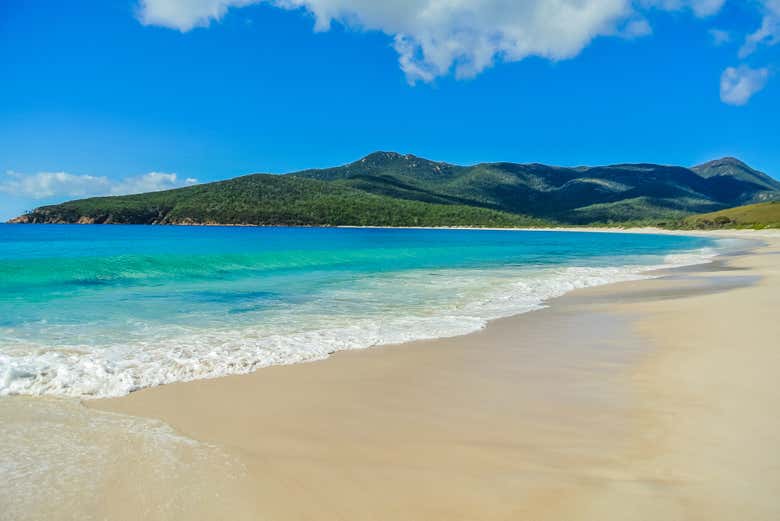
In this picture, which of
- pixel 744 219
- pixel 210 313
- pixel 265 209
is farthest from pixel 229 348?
pixel 265 209

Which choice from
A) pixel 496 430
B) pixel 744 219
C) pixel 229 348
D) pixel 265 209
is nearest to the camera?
pixel 496 430

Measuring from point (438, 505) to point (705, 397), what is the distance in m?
3.99

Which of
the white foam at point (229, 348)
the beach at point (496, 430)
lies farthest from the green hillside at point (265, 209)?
the beach at point (496, 430)

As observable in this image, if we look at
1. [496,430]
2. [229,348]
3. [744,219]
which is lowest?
[496,430]

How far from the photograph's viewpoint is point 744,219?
302 feet

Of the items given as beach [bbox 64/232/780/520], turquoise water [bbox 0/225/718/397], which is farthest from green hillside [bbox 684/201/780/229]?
beach [bbox 64/232/780/520]

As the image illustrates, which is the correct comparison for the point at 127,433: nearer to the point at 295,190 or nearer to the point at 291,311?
the point at 291,311

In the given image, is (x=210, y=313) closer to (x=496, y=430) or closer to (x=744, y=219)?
(x=496, y=430)

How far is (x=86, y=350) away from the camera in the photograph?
7688 mm

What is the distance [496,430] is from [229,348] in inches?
198

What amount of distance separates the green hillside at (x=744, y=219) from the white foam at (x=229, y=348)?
3668 inches

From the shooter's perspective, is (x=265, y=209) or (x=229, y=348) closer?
(x=229, y=348)

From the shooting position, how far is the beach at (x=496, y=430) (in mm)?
3293

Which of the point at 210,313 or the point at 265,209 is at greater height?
the point at 265,209
